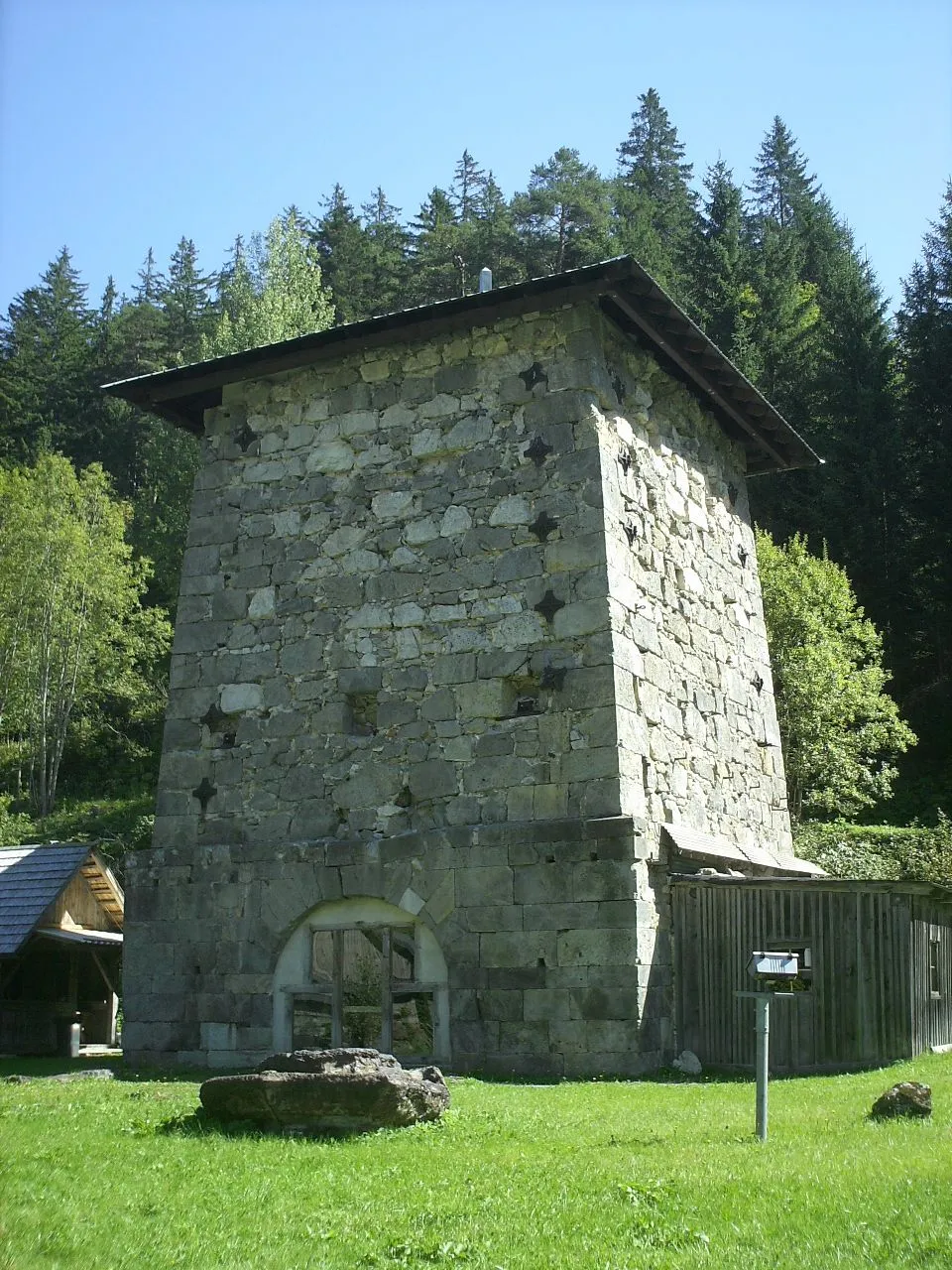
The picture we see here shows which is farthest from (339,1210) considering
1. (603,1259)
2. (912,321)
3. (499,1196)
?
(912,321)

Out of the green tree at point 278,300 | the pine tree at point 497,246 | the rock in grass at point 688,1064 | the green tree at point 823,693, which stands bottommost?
the rock in grass at point 688,1064

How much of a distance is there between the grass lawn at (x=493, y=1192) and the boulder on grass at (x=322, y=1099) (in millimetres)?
211

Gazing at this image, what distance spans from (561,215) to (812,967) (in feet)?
119

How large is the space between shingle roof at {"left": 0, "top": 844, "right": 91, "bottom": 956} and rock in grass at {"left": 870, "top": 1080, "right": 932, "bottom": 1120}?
39.8 ft

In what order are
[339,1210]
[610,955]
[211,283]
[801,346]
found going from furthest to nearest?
[211,283], [801,346], [610,955], [339,1210]

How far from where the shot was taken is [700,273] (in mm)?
37562

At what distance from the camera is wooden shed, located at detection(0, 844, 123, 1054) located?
1783 centimetres

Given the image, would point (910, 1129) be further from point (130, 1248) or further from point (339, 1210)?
point (130, 1248)

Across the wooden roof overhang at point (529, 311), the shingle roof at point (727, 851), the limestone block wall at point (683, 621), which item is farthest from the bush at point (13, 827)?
the shingle roof at point (727, 851)

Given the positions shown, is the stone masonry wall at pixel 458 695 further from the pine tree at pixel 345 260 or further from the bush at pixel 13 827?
the pine tree at pixel 345 260

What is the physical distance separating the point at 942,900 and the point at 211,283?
48.3m

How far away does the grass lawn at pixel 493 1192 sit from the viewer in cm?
563

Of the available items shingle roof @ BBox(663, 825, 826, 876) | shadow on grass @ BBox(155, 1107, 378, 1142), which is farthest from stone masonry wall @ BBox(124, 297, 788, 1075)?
shadow on grass @ BBox(155, 1107, 378, 1142)

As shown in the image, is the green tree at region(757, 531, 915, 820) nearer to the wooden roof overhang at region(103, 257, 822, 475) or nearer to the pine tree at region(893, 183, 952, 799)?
the pine tree at region(893, 183, 952, 799)
